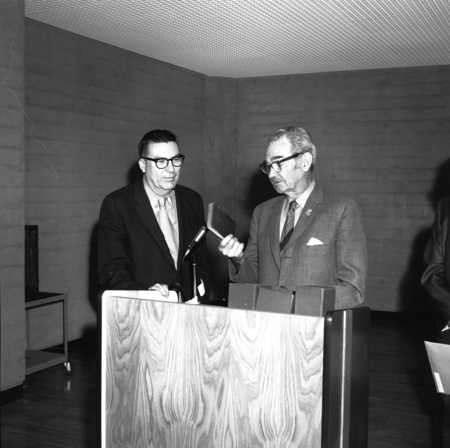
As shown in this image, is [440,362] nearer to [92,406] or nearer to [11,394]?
[92,406]

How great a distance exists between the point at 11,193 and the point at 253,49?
9.67 feet

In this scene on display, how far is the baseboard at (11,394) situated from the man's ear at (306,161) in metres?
2.65

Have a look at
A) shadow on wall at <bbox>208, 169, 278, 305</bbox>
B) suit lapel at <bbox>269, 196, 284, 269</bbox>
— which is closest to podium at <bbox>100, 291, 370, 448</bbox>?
suit lapel at <bbox>269, 196, 284, 269</bbox>

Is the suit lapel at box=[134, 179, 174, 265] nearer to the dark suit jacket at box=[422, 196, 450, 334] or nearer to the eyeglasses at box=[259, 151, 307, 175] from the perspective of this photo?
the eyeglasses at box=[259, 151, 307, 175]

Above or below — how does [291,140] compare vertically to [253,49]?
below

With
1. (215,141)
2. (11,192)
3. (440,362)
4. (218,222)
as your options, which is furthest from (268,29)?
(440,362)

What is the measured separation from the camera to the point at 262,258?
267 centimetres

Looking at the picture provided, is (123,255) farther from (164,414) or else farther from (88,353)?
(88,353)

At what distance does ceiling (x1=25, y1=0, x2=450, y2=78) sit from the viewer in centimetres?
460

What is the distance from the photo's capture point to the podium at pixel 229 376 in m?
1.62

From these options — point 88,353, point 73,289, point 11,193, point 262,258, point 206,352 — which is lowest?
point 88,353

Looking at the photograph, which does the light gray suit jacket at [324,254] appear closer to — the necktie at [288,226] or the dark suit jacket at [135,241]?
the necktie at [288,226]

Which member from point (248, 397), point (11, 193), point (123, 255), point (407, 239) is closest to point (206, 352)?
point (248, 397)

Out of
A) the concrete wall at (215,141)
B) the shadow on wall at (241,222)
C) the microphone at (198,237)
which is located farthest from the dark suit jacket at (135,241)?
the shadow on wall at (241,222)
